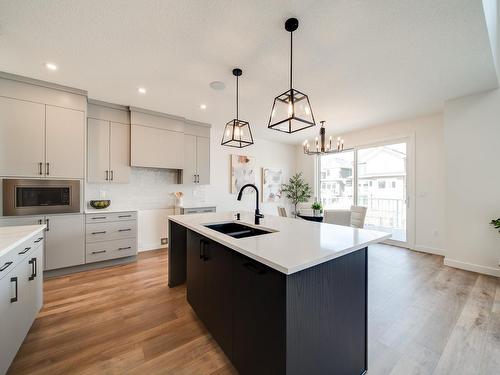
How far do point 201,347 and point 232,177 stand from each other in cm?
391

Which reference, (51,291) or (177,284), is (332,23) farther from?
(51,291)

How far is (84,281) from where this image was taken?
2.83 metres

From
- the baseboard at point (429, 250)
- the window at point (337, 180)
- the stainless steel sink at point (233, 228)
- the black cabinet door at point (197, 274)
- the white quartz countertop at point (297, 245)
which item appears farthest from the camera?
the window at point (337, 180)

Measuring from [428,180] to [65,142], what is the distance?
6.07 meters

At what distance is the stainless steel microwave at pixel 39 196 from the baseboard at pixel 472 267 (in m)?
5.68

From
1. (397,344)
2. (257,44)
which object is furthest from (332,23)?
(397,344)

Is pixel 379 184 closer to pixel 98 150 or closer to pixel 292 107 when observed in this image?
pixel 292 107

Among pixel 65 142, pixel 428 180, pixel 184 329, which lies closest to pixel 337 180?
pixel 428 180

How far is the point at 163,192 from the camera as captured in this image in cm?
437

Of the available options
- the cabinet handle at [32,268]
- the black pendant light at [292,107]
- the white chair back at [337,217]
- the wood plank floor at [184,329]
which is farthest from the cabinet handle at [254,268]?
the white chair back at [337,217]

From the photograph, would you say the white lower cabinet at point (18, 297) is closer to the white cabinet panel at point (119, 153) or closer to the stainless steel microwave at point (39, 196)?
the stainless steel microwave at point (39, 196)

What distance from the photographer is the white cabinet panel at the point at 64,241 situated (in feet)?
9.42

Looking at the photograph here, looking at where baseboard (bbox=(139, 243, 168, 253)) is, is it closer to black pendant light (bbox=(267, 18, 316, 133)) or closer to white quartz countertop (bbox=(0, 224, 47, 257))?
white quartz countertop (bbox=(0, 224, 47, 257))

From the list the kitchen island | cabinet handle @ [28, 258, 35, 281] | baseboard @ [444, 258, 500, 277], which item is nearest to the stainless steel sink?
the kitchen island
